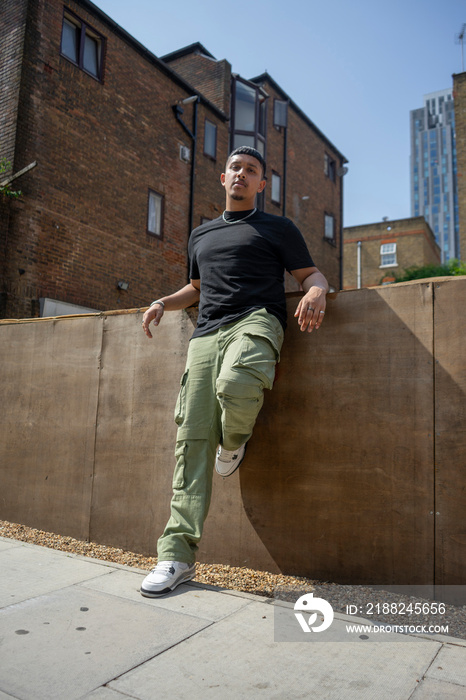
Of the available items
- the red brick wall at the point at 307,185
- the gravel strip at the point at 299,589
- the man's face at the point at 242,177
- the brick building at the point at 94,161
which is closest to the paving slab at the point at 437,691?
the gravel strip at the point at 299,589

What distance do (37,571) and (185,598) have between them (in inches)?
33.5

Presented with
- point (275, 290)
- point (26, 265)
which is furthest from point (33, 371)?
point (26, 265)

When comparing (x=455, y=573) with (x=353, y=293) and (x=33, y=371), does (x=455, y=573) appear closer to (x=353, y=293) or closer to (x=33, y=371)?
(x=353, y=293)

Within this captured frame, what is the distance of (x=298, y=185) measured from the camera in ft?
70.2

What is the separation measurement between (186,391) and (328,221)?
→ 73.2ft

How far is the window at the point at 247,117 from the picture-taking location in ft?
59.3

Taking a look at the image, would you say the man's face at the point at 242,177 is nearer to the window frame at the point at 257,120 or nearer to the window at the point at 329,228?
the window frame at the point at 257,120

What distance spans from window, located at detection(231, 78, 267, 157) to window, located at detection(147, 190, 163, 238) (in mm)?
5164

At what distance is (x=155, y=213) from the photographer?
1378cm

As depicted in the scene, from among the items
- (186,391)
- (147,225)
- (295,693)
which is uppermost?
(147,225)

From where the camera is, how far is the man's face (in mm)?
2818

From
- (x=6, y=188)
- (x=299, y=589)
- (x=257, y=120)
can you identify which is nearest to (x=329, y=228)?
(x=257, y=120)

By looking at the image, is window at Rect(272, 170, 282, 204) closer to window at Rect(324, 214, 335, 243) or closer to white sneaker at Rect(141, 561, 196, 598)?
window at Rect(324, 214, 335, 243)

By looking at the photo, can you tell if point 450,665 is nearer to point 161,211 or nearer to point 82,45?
point 82,45
